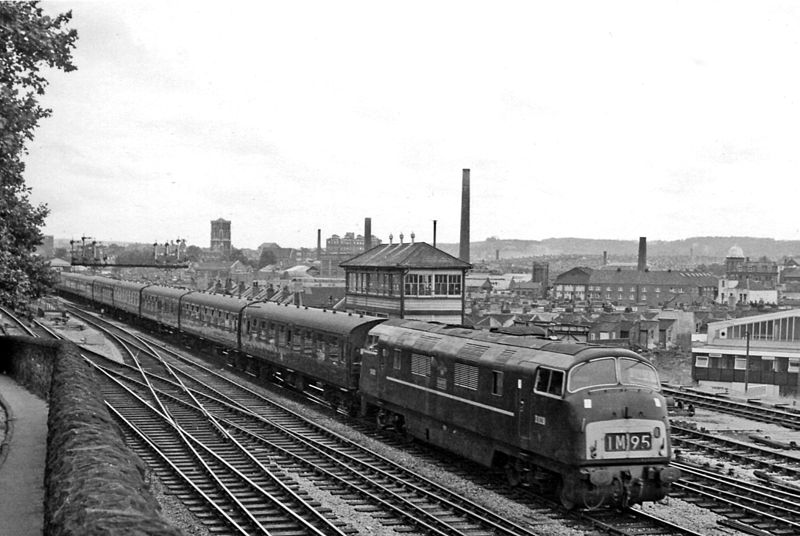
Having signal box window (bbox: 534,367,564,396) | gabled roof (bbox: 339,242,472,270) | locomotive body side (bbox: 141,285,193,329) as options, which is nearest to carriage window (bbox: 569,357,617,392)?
signal box window (bbox: 534,367,564,396)

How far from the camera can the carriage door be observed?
1622 cm

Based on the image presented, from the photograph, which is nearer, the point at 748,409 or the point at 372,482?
the point at 372,482

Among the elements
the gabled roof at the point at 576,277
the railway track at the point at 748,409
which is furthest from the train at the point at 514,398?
the gabled roof at the point at 576,277

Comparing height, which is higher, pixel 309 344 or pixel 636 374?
pixel 636 374

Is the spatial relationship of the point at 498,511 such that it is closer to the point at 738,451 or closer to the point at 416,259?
the point at 738,451

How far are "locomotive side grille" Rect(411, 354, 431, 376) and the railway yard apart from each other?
2.13 m

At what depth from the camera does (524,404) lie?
16.4m

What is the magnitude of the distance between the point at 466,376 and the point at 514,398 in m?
2.22

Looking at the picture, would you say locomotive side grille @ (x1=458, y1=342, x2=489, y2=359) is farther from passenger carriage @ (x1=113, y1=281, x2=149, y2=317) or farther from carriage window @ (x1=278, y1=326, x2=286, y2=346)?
passenger carriage @ (x1=113, y1=281, x2=149, y2=317)

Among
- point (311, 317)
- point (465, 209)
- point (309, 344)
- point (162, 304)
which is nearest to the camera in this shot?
point (309, 344)

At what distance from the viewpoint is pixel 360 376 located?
25.2 m

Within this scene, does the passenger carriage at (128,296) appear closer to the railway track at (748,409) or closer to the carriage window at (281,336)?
the carriage window at (281,336)

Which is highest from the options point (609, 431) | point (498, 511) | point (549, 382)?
point (549, 382)

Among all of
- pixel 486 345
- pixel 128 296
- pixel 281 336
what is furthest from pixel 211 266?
pixel 486 345
